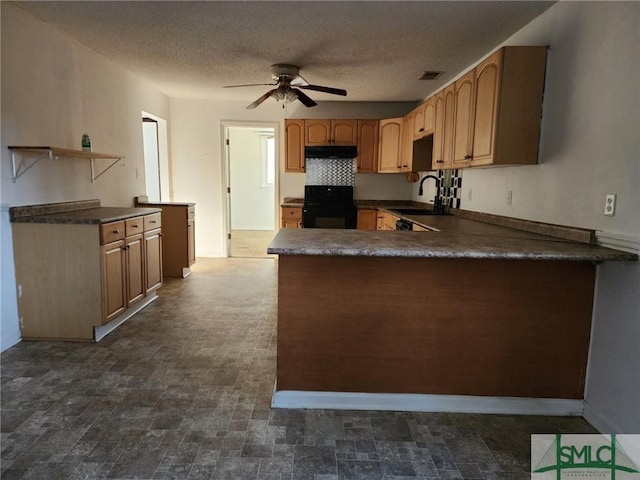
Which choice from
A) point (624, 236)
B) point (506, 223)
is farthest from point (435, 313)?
point (506, 223)

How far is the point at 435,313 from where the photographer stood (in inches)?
78.6

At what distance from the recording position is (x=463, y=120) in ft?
9.50

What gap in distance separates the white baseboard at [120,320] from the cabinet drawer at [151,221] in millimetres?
657

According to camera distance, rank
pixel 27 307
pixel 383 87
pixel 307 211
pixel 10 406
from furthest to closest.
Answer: pixel 307 211 < pixel 383 87 < pixel 27 307 < pixel 10 406

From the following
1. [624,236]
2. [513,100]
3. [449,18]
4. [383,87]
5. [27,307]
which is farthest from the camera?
[383,87]

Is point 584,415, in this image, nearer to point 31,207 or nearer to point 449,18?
point 449,18

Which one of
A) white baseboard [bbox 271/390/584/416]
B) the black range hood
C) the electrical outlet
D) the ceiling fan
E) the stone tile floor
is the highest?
the ceiling fan

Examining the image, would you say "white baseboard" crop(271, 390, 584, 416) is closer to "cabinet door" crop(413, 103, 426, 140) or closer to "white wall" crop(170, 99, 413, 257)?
"cabinet door" crop(413, 103, 426, 140)

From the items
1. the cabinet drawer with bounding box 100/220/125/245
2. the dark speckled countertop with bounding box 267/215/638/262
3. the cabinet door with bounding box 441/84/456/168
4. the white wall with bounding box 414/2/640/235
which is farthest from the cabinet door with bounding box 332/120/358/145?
the dark speckled countertop with bounding box 267/215/638/262

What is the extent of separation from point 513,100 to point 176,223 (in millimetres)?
3757

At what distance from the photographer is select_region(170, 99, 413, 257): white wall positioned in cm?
551

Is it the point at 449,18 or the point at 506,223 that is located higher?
the point at 449,18

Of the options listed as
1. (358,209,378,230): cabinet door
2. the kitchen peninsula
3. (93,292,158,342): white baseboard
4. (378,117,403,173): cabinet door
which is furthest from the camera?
(358,209,378,230): cabinet door

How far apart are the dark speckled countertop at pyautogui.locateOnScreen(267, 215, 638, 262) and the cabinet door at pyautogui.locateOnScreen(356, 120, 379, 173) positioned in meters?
3.29
